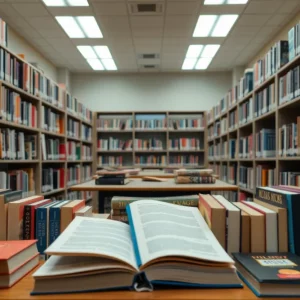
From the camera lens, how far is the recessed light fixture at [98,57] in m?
5.25

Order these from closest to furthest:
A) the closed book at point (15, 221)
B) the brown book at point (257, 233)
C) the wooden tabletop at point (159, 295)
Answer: the wooden tabletop at point (159, 295) < the brown book at point (257, 233) < the closed book at point (15, 221)

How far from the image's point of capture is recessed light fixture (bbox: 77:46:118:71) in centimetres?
525

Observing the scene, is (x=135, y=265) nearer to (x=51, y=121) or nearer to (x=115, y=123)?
(x=51, y=121)

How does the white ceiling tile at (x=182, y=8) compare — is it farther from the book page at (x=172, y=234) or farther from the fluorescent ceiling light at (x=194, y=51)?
the book page at (x=172, y=234)

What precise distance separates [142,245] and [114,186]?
1.45 metres

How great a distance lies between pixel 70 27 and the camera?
4.42m

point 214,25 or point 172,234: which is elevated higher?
point 214,25

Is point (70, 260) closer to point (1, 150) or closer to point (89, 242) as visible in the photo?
point (89, 242)

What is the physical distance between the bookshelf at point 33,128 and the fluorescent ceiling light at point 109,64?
1.34 metres

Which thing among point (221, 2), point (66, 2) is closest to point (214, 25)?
point (221, 2)

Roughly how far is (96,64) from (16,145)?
3.53 m

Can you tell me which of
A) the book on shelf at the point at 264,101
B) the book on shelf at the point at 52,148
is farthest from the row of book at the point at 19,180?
the book on shelf at the point at 264,101

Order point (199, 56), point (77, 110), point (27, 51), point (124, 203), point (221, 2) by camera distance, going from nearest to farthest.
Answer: point (124, 203)
point (221, 2)
point (27, 51)
point (77, 110)
point (199, 56)

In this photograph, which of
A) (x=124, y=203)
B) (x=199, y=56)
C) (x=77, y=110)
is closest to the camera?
(x=124, y=203)
